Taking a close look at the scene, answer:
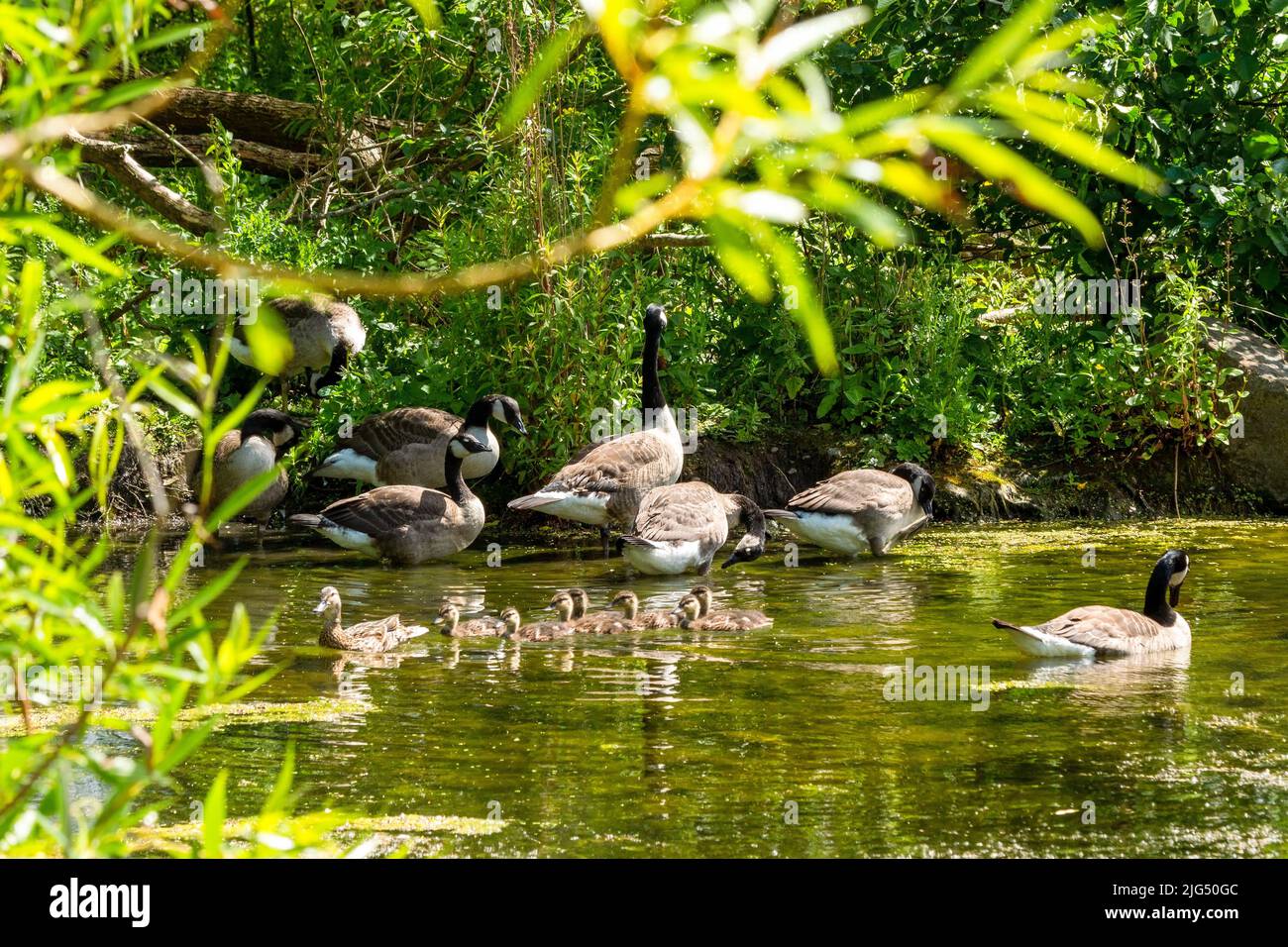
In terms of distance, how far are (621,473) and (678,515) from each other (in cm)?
100

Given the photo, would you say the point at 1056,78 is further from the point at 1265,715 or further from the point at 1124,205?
the point at 1124,205

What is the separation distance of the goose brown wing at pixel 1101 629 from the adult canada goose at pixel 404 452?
6.06 metres

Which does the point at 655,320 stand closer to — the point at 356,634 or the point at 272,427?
the point at 272,427

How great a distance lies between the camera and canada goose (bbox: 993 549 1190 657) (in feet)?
28.5

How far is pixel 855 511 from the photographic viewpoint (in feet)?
41.5

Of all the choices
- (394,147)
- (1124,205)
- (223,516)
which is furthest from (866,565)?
(223,516)

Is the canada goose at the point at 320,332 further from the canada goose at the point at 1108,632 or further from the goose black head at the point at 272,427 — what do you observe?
the canada goose at the point at 1108,632

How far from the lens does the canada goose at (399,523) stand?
41.8 feet

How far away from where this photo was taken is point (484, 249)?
13781 mm

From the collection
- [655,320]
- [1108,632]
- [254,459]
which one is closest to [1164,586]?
[1108,632]

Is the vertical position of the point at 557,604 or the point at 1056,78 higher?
the point at 1056,78

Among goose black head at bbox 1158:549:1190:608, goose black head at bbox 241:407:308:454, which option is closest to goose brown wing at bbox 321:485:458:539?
goose black head at bbox 241:407:308:454

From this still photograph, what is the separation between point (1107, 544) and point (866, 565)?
215cm

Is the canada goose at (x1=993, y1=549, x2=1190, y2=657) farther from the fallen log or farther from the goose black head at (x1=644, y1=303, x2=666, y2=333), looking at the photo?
the fallen log
